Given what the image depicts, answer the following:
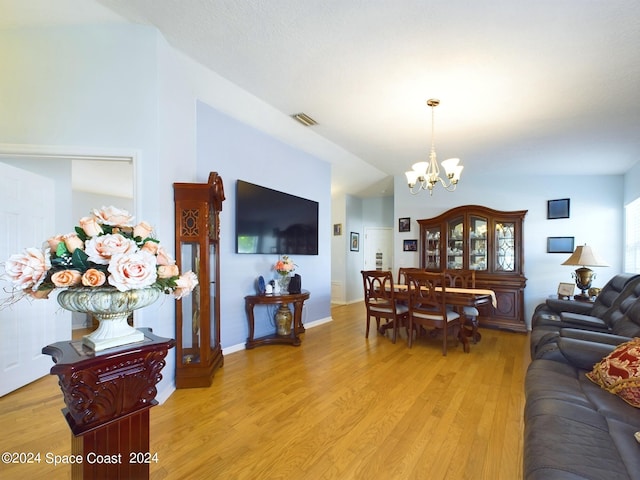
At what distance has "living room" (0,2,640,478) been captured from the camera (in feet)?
7.03

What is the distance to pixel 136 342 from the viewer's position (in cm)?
→ 106

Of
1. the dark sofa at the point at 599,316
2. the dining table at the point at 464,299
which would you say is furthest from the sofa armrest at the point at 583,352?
the dining table at the point at 464,299

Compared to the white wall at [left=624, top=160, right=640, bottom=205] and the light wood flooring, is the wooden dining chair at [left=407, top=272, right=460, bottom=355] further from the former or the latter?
the white wall at [left=624, top=160, right=640, bottom=205]

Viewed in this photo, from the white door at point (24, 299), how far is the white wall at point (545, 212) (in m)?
5.56

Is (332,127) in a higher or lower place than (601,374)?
higher

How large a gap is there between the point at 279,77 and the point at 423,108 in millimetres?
1438

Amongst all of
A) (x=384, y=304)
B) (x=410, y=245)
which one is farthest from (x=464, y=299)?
(x=410, y=245)

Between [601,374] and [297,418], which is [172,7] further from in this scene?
[601,374]

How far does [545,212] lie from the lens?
486 cm

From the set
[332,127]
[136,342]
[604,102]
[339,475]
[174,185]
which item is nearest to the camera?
[136,342]

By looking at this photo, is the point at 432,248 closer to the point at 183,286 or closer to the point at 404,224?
the point at 404,224

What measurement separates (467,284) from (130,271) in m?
4.66

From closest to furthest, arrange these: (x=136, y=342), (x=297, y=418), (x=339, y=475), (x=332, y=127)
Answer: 1. (x=136, y=342)
2. (x=339, y=475)
3. (x=297, y=418)
4. (x=332, y=127)

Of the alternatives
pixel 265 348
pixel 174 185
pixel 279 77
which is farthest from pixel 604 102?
pixel 265 348
